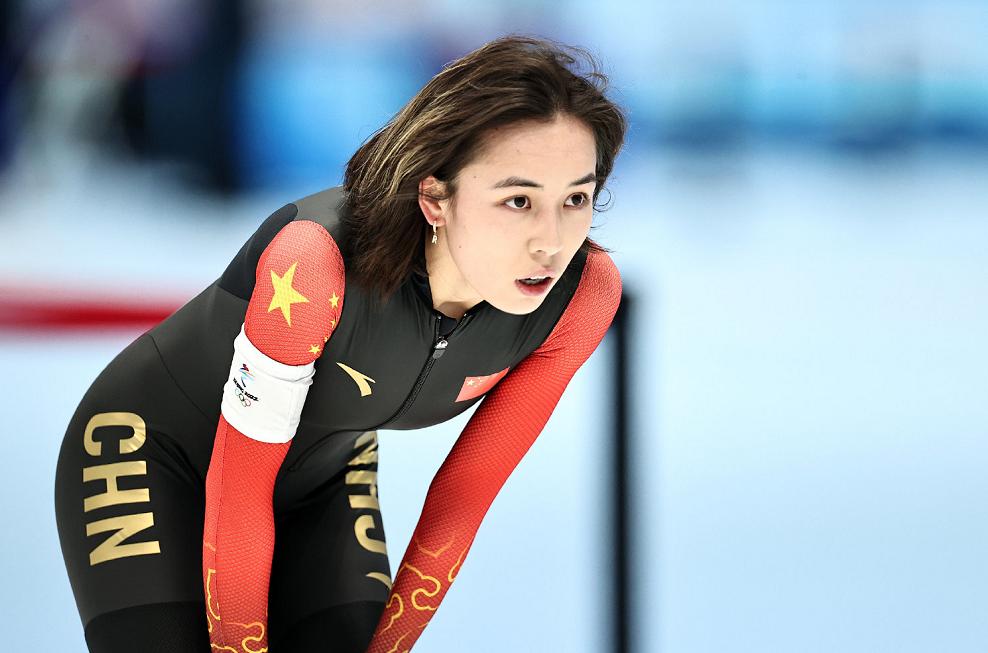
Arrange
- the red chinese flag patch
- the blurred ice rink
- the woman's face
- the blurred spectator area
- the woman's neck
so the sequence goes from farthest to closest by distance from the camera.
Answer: the blurred spectator area
the blurred ice rink
the red chinese flag patch
the woman's neck
the woman's face

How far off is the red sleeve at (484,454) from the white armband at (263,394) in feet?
1.01

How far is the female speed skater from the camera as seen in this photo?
141 centimetres

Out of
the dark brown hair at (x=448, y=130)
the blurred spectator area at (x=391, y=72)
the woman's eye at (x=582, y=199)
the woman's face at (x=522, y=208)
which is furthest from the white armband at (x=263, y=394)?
the blurred spectator area at (x=391, y=72)

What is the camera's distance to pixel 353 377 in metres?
1.59

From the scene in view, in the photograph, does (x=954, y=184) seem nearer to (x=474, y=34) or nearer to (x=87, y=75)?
(x=474, y=34)

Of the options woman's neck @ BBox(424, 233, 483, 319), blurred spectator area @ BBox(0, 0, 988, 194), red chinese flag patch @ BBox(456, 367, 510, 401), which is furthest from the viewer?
blurred spectator area @ BBox(0, 0, 988, 194)

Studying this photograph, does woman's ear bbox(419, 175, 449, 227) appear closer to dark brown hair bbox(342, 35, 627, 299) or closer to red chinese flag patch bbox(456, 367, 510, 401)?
dark brown hair bbox(342, 35, 627, 299)

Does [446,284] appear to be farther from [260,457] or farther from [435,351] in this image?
[260,457]

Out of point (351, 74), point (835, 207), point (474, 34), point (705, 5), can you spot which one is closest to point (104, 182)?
point (351, 74)

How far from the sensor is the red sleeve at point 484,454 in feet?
5.49

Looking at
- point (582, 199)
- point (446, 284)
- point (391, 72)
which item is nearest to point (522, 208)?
point (582, 199)

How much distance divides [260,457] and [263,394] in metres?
0.08

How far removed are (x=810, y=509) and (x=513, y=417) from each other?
1.38m

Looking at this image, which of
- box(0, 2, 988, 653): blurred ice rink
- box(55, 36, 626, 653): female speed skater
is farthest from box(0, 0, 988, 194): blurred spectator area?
box(55, 36, 626, 653): female speed skater
